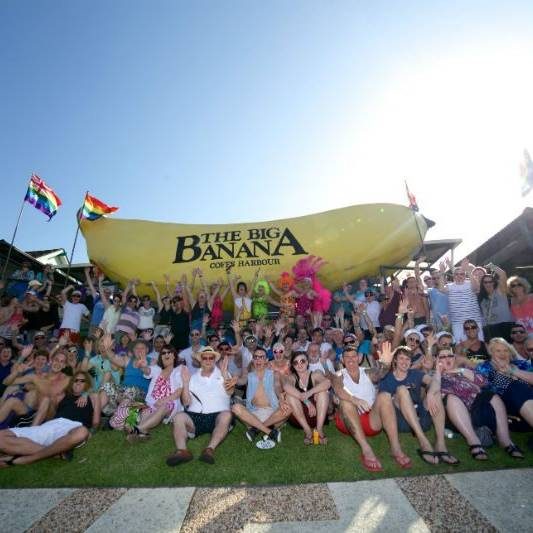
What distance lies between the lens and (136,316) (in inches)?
261

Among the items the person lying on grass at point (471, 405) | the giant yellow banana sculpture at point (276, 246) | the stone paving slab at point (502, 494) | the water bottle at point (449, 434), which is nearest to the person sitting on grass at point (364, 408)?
the stone paving slab at point (502, 494)

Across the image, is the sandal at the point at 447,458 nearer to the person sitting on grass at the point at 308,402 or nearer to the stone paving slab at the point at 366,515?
the stone paving slab at the point at 366,515

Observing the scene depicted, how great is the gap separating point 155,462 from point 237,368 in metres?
2.19

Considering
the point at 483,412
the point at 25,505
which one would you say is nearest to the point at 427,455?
the point at 483,412

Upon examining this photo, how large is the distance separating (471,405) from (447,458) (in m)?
0.75

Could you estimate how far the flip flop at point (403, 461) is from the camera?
289 centimetres

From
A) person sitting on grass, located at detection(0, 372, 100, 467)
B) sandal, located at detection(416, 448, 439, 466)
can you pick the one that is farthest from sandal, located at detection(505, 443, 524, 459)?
person sitting on grass, located at detection(0, 372, 100, 467)

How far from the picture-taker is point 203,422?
147 inches

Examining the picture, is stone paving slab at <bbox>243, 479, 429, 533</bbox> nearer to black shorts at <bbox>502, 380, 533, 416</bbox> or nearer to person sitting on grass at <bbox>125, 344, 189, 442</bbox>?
black shorts at <bbox>502, 380, 533, 416</bbox>

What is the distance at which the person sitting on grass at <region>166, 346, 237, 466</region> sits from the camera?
3543 mm

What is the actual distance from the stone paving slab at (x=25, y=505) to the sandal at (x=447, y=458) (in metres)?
3.28

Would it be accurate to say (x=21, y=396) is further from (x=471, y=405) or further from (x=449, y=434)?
(x=471, y=405)

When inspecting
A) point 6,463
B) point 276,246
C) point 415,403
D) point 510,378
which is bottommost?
point 6,463

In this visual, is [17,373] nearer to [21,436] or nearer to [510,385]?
[21,436]
